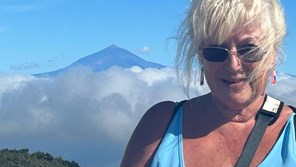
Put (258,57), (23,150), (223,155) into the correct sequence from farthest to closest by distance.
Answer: (23,150) → (223,155) → (258,57)

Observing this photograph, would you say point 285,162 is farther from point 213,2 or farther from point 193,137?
point 213,2

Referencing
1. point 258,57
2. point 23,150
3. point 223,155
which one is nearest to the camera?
point 258,57

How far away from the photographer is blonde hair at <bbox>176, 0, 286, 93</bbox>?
4.64 metres

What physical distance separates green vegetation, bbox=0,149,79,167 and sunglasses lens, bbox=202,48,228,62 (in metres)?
11.3

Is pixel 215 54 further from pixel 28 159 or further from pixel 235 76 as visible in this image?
pixel 28 159

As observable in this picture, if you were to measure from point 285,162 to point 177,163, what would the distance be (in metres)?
0.67

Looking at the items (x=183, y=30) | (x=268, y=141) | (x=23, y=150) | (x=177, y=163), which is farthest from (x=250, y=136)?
(x=23, y=150)

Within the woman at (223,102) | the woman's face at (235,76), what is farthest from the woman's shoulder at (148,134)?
the woman's face at (235,76)

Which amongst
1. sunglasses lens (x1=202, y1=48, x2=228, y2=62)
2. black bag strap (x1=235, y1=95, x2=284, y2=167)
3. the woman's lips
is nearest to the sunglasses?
sunglasses lens (x1=202, y1=48, x2=228, y2=62)

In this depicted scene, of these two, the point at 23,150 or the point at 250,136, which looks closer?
the point at 250,136

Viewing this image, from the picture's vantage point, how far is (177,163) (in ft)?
15.9

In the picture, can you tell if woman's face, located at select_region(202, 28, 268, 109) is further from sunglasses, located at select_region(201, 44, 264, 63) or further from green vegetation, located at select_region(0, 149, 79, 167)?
green vegetation, located at select_region(0, 149, 79, 167)

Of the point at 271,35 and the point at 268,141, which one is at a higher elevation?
the point at 271,35

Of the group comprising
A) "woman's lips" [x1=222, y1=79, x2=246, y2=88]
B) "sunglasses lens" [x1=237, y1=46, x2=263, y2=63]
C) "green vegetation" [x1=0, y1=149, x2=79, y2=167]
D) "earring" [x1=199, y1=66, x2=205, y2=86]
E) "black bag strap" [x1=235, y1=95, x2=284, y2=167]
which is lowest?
"black bag strap" [x1=235, y1=95, x2=284, y2=167]
